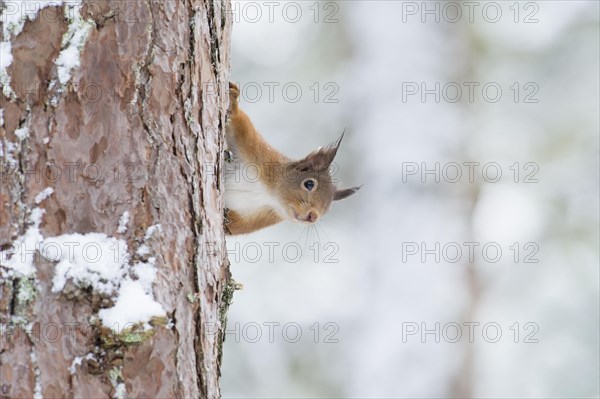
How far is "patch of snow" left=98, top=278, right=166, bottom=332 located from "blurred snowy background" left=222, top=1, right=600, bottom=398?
12.8 ft

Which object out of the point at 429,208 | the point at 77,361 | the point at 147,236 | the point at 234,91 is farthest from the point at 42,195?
the point at 429,208

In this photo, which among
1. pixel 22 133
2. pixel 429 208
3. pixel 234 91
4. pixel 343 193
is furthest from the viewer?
pixel 429 208

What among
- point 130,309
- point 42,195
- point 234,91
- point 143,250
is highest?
point 234,91

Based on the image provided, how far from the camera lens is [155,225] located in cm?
162

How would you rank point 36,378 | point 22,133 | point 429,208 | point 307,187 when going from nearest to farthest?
point 36,378, point 22,133, point 307,187, point 429,208

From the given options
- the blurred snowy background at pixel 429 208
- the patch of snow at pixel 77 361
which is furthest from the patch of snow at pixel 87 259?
the blurred snowy background at pixel 429 208

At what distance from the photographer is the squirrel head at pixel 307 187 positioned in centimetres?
339

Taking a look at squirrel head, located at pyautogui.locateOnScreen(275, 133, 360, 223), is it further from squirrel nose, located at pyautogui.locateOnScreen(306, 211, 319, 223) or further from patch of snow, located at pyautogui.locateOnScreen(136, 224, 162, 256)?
patch of snow, located at pyautogui.locateOnScreen(136, 224, 162, 256)

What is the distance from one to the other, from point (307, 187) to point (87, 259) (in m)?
1.94

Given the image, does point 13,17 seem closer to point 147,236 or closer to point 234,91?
point 147,236

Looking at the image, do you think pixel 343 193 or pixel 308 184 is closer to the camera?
pixel 308 184

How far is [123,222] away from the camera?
1.60m

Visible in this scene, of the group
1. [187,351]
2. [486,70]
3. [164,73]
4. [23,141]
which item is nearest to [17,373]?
[187,351]

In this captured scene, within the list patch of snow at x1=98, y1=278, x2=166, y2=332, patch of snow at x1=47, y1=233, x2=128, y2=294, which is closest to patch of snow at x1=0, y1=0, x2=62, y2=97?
patch of snow at x1=47, y1=233, x2=128, y2=294
